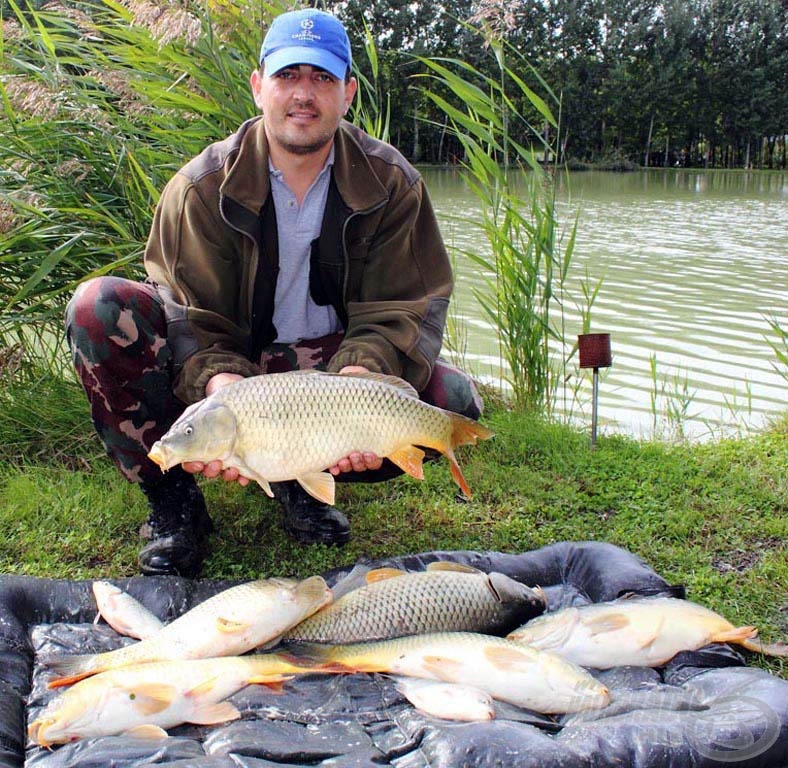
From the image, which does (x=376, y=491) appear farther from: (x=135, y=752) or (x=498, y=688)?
(x=135, y=752)

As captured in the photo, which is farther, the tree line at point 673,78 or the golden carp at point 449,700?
the tree line at point 673,78

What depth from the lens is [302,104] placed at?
2.47m

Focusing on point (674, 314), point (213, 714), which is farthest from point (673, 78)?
point (213, 714)

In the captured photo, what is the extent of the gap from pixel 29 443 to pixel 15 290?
0.57 metres

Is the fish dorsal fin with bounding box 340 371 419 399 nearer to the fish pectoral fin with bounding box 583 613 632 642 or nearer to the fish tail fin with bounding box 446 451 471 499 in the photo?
the fish tail fin with bounding box 446 451 471 499

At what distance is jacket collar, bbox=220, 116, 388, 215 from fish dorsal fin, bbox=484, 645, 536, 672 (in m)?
1.33

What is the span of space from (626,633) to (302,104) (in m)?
1.59

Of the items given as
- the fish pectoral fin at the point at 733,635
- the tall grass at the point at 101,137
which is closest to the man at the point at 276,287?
the tall grass at the point at 101,137

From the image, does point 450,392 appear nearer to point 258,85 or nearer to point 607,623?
point 607,623

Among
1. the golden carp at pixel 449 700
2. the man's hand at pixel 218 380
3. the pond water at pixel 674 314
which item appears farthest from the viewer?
the pond water at pixel 674 314

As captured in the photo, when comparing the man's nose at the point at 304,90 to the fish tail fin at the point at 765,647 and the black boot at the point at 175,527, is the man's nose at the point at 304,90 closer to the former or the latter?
the black boot at the point at 175,527

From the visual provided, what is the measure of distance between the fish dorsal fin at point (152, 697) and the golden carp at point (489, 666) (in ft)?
1.02

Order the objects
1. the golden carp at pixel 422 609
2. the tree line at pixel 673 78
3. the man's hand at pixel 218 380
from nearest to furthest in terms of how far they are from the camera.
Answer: the golden carp at pixel 422 609, the man's hand at pixel 218 380, the tree line at pixel 673 78

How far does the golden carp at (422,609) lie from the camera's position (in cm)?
196
